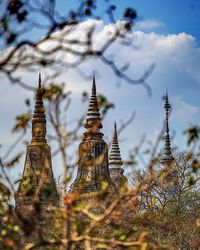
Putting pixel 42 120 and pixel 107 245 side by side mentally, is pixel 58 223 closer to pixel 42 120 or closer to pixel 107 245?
pixel 107 245

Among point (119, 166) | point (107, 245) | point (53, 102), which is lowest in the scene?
point (107, 245)

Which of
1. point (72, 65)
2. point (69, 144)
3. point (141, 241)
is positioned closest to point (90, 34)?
point (72, 65)

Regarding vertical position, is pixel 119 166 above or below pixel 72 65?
above

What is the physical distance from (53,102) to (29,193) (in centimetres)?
90

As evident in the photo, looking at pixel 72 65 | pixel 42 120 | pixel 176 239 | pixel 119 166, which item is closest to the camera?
pixel 72 65

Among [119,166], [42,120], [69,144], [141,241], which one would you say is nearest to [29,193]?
[69,144]

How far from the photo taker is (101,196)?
→ 655cm

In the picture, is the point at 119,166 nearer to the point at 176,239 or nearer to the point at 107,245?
the point at 176,239

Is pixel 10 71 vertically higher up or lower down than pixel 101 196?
higher up

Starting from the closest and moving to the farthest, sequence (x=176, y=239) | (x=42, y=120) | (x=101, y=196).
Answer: (x=101, y=196) < (x=176, y=239) < (x=42, y=120)

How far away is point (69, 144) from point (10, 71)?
985 mm

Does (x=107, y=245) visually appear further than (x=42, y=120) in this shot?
No

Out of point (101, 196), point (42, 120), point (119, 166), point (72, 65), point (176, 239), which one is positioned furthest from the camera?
point (119, 166)

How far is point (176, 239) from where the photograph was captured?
95.5 ft
